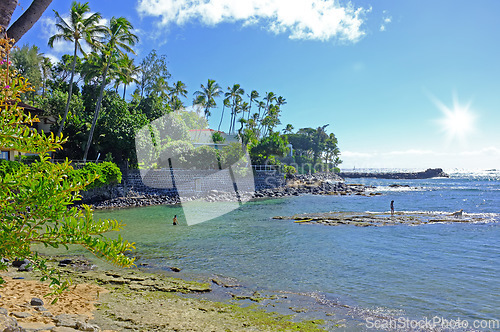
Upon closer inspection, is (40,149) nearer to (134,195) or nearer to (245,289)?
(245,289)

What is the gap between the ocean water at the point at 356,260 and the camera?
1066 centimetres

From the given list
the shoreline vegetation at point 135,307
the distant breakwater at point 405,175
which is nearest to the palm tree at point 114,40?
the shoreline vegetation at point 135,307

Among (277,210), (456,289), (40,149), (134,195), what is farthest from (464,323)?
(134,195)

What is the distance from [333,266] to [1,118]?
13.6 metres

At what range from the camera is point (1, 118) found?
11.6ft

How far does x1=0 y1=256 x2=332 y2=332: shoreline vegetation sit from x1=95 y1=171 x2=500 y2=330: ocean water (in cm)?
183

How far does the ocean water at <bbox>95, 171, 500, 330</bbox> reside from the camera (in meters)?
10.7

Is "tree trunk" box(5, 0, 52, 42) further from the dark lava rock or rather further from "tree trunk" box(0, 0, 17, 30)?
the dark lava rock

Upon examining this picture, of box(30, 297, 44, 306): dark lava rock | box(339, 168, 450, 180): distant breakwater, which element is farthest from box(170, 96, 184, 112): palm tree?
box(339, 168, 450, 180): distant breakwater

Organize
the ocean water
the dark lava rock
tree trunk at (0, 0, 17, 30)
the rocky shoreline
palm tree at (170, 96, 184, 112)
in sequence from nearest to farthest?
1. tree trunk at (0, 0, 17, 30)
2. the dark lava rock
3. the ocean water
4. the rocky shoreline
5. palm tree at (170, 96, 184, 112)

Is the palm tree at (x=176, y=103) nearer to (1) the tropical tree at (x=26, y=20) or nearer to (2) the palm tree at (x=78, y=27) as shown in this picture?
(2) the palm tree at (x=78, y=27)

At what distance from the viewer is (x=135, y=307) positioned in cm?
932

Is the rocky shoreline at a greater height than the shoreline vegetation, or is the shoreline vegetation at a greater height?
the rocky shoreline

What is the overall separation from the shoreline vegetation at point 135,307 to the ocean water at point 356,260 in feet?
6.02
